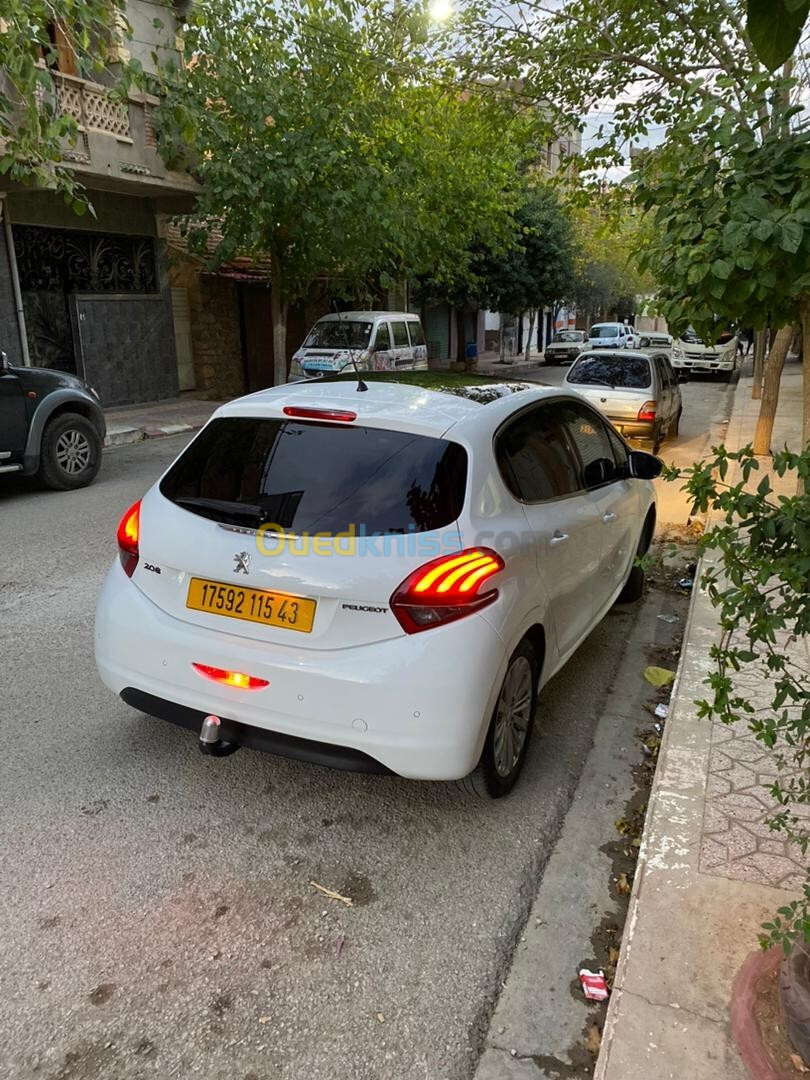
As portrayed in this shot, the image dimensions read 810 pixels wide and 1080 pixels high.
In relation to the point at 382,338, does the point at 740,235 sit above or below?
above

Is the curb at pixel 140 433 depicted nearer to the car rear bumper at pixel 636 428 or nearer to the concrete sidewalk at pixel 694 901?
the car rear bumper at pixel 636 428

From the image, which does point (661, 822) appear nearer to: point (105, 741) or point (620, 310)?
point (105, 741)

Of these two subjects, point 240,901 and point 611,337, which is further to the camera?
point 611,337

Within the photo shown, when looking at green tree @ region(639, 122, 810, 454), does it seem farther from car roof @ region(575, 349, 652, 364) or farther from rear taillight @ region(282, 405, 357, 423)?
car roof @ region(575, 349, 652, 364)

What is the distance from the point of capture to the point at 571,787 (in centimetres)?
346

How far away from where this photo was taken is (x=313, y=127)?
13.5m

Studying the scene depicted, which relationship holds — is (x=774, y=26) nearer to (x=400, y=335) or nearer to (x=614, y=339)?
(x=400, y=335)

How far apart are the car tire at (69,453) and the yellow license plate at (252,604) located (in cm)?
629

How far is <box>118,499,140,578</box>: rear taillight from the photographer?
3232 mm

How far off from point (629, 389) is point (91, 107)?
32.3ft

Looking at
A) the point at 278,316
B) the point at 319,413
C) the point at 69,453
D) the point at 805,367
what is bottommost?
the point at 69,453

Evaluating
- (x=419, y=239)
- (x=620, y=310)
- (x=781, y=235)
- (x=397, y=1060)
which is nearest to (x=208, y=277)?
(x=419, y=239)

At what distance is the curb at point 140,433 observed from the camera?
Answer: 12688mm

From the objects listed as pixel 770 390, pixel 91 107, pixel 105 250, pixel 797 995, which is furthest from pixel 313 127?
pixel 797 995
